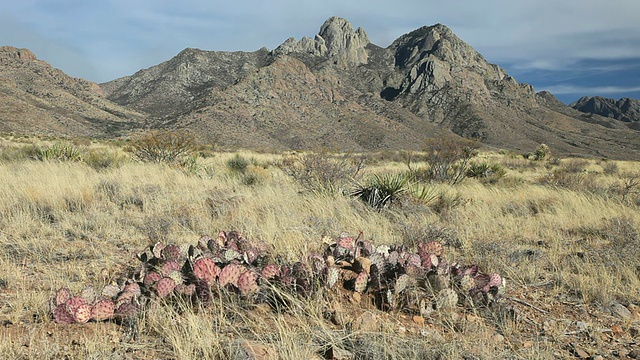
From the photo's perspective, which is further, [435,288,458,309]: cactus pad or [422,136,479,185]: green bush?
[422,136,479,185]: green bush

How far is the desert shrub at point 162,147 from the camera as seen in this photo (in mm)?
13406

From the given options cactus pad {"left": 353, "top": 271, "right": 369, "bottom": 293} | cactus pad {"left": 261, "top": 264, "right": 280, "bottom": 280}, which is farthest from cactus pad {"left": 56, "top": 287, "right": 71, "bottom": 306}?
cactus pad {"left": 353, "top": 271, "right": 369, "bottom": 293}

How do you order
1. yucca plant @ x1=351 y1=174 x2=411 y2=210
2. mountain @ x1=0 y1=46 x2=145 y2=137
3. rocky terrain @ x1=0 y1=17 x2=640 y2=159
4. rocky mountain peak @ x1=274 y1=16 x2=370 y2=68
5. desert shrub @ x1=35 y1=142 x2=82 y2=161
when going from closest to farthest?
yucca plant @ x1=351 y1=174 x2=411 y2=210 → desert shrub @ x1=35 y1=142 x2=82 y2=161 → mountain @ x1=0 y1=46 x2=145 y2=137 → rocky terrain @ x1=0 y1=17 x2=640 y2=159 → rocky mountain peak @ x1=274 y1=16 x2=370 y2=68

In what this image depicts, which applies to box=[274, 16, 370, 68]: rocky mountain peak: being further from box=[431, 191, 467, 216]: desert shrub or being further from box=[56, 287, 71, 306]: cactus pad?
box=[56, 287, 71, 306]: cactus pad

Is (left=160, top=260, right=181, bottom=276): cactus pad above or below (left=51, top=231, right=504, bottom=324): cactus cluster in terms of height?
above

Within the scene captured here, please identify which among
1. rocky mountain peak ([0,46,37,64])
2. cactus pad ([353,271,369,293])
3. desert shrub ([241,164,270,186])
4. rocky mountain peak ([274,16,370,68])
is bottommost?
cactus pad ([353,271,369,293])

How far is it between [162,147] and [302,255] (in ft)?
36.9

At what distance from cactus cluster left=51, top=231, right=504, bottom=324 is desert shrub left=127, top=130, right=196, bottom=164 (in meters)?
10.7

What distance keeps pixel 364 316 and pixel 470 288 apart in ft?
3.58

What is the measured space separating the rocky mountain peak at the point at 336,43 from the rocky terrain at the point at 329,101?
542 millimetres

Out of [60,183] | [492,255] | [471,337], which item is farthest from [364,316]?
[60,183]

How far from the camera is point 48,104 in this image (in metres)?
69.4

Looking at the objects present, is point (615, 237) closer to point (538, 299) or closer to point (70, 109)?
point (538, 299)

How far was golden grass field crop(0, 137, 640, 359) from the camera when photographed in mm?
2377
